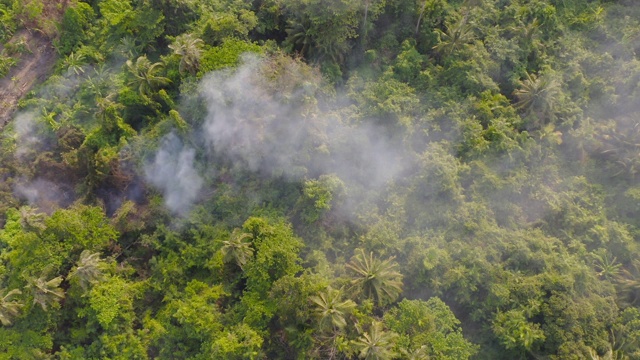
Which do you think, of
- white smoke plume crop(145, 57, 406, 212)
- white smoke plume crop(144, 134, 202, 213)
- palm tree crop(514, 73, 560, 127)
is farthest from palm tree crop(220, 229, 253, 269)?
palm tree crop(514, 73, 560, 127)

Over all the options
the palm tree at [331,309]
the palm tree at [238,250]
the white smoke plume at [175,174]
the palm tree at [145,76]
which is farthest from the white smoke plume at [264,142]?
the palm tree at [331,309]

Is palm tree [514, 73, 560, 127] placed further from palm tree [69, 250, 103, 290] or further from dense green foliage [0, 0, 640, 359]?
palm tree [69, 250, 103, 290]

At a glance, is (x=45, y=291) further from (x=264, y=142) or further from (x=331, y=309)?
(x=331, y=309)

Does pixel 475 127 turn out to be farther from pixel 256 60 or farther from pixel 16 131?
pixel 16 131

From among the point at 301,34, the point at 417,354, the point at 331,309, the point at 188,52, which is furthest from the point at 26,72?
the point at 417,354

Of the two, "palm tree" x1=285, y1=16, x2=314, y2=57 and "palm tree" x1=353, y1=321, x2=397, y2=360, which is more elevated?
"palm tree" x1=285, y1=16, x2=314, y2=57

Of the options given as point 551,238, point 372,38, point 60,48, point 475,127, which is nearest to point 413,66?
point 372,38
